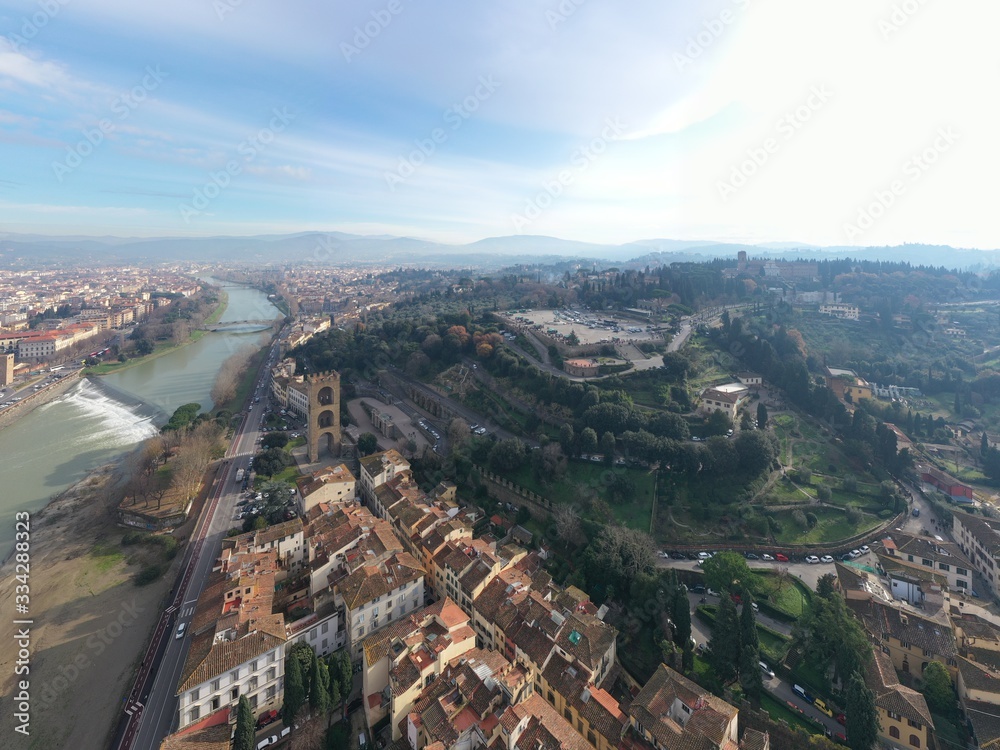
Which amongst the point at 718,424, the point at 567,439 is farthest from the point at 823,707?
the point at 718,424

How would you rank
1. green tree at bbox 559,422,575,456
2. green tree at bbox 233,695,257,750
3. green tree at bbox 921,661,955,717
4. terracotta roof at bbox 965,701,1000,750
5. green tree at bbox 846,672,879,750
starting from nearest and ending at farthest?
green tree at bbox 233,695,257,750 < green tree at bbox 846,672,879,750 < terracotta roof at bbox 965,701,1000,750 < green tree at bbox 921,661,955,717 < green tree at bbox 559,422,575,456

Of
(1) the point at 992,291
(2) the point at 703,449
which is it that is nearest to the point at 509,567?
(2) the point at 703,449

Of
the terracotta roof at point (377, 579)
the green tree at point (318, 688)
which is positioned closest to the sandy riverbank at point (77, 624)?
the green tree at point (318, 688)

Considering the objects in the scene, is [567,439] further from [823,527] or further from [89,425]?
[89,425]

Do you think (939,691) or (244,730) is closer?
(244,730)
